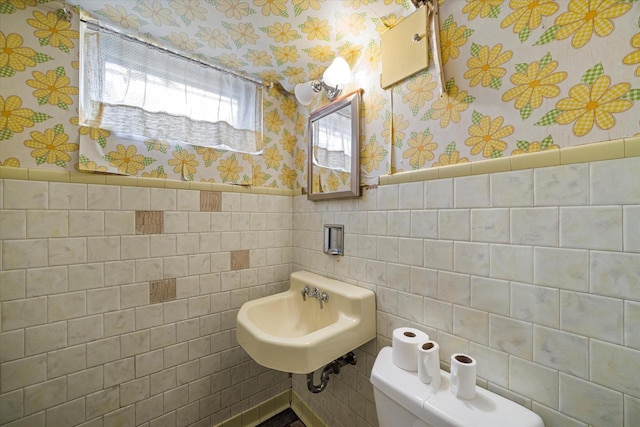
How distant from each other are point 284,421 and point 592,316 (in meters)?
→ 1.62

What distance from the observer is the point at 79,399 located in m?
1.02

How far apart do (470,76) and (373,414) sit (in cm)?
143

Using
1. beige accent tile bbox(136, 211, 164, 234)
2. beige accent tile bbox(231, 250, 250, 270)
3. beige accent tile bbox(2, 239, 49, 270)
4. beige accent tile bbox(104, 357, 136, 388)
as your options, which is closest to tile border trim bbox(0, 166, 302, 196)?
beige accent tile bbox(136, 211, 164, 234)

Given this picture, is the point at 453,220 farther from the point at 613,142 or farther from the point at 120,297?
the point at 120,297

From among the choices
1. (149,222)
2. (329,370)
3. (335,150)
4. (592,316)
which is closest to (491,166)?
(592,316)

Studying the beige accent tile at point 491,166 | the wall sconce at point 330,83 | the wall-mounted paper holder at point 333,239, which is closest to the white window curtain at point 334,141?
the wall sconce at point 330,83

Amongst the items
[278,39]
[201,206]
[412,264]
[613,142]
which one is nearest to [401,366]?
[412,264]

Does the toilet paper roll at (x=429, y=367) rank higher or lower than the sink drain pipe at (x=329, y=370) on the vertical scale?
higher

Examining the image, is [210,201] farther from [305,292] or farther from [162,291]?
[305,292]

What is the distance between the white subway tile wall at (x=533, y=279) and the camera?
1.87 feet

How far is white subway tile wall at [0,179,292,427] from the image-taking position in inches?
36.4

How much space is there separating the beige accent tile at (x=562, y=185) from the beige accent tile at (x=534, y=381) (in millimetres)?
460

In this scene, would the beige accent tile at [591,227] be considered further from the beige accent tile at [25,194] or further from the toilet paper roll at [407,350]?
the beige accent tile at [25,194]

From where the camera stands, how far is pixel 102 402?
3.48 ft
